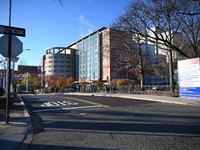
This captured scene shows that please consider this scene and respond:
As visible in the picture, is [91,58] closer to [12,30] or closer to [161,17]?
[161,17]

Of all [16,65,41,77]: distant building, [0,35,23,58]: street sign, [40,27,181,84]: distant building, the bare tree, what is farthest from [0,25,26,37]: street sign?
[16,65,41,77]: distant building

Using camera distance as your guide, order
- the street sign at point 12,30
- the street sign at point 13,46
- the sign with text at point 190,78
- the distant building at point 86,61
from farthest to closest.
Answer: the distant building at point 86,61 → the sign with text at point 190,78 → the street sign at point 13,46 → the street sign at point 12,30

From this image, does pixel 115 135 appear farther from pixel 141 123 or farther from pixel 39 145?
pixel 39 145

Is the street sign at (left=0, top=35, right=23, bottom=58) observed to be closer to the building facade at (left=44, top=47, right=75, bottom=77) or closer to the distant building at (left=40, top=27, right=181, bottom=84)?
the distant building at (left=40, top=27, right=181, bottom=84)

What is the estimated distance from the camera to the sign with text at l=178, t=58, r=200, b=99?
1220 cm

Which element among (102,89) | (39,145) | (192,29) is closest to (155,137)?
(39,145)

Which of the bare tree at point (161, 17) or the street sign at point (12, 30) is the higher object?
the bare tree at point (161, 17)

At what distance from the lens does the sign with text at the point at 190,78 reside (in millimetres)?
12198

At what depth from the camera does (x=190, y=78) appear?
1276 centimetres

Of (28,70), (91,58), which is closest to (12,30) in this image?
(91,58)

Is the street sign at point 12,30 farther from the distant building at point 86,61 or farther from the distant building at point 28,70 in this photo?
the distant building at point 28,70

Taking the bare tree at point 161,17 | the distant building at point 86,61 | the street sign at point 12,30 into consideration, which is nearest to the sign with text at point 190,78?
the bare tree at point 161,17

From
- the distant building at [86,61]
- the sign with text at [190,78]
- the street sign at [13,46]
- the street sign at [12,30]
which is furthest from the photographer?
the distant building at [86,61]

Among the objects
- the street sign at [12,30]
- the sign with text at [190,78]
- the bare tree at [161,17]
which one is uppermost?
the bare tree at [161,17]
